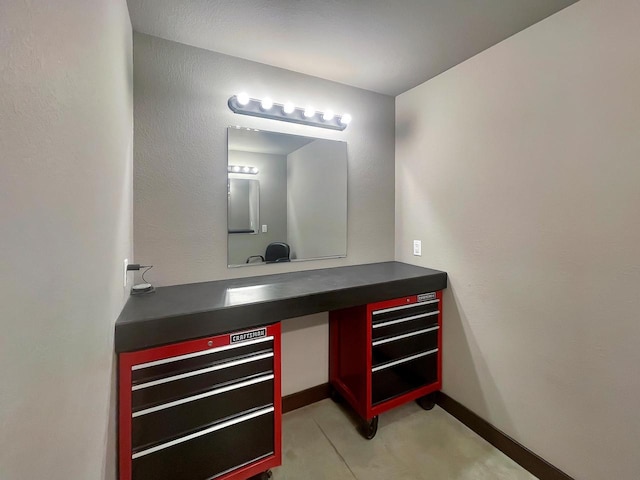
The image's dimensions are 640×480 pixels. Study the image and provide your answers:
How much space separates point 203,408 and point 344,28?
79.9 inches

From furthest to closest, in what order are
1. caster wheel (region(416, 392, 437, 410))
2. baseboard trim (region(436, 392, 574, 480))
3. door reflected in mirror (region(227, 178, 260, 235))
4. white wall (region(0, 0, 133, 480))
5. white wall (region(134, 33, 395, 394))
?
caster wheel (region(416, 392, 437, 410)) → door reflected in mirror (region(227, 178, 260, 235)) → white wall (region(134, 33, 395, 394)) → baseboard trim (region(436, 392, 574, 480)) → white wall (region(0, 0, 133, 480))

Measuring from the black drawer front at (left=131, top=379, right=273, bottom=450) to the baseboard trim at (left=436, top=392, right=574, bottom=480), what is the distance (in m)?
1.36

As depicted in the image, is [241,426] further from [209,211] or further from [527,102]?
[527,102]

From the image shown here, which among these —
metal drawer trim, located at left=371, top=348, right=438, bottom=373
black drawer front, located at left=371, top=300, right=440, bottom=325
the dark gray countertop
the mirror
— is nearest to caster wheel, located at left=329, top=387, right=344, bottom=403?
metal drawer trim, located at left=371, top=348, right=438, bottom=373

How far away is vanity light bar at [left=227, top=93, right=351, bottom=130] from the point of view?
1.79 metres

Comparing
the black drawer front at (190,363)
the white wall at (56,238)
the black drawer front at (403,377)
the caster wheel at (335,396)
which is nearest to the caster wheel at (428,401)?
the black drawer front at (403,377)

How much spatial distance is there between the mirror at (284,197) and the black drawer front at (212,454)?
0.94 meters

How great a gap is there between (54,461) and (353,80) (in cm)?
239

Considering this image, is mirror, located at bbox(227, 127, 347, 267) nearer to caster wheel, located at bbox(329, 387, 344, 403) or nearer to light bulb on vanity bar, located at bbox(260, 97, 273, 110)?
light bulb on vanity bar, located at bbox(260, 97, 273, 110)

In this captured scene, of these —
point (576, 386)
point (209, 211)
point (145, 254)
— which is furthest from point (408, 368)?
point (145, 254)

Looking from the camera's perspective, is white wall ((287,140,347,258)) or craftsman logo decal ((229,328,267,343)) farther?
white wall ((287,140,347,258))

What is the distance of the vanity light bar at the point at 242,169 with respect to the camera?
1849 mm

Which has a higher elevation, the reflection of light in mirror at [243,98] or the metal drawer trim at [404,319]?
the reflection of light in mirror at [243,98]

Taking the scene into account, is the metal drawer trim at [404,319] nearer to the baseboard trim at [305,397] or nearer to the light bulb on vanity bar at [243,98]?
the baseboard trim at [305,397]
